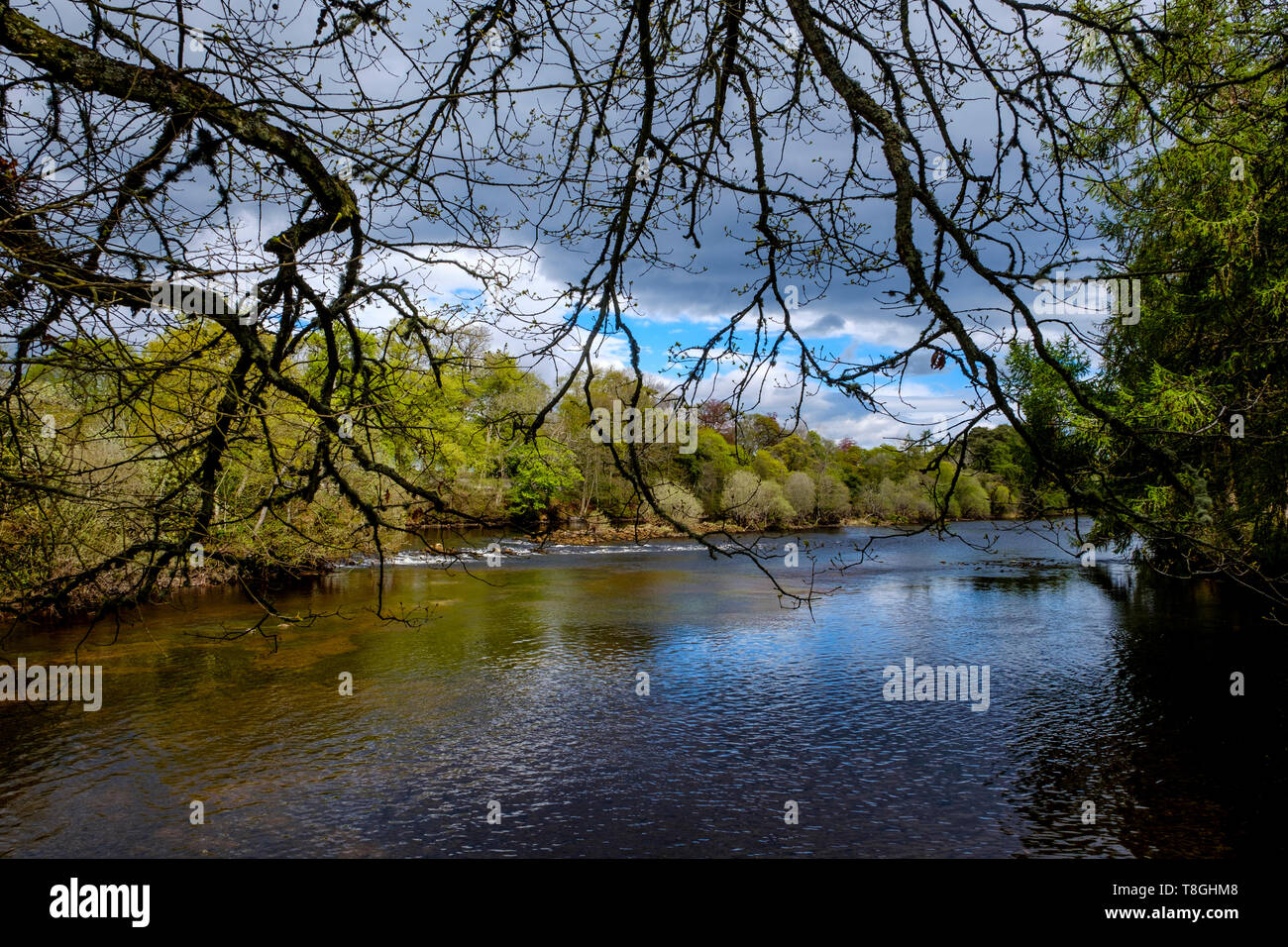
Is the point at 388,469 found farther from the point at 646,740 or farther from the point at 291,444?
the point at 646,740

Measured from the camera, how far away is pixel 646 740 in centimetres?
954

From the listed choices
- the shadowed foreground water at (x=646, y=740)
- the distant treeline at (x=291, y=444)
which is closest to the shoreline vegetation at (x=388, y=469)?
the distant treeline at (x=291, y=444)

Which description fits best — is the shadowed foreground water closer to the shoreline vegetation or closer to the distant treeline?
the shoreline vegetation

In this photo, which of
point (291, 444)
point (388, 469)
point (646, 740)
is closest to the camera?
point (388, 469)

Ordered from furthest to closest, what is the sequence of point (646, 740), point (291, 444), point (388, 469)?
point (646, 740)
point (291, 444)
point (388, 469)

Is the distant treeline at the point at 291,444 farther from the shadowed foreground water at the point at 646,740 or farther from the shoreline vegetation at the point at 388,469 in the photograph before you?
the shadowed foreground water at the point at 646,740

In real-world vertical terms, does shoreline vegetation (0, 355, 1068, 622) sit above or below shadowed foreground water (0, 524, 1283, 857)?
above

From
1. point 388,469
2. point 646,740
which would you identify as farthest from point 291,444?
point 646,740

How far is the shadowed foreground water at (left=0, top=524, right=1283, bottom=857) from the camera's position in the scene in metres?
7.14

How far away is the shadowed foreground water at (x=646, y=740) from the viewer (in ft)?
23.4

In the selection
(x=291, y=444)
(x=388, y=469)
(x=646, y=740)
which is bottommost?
(x=646, y=740)

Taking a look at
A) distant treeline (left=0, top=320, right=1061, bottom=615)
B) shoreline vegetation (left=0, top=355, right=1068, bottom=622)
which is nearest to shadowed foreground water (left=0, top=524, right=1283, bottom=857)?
shoreline vegetation (left=0, top=355, right=1068, bottom=622)
